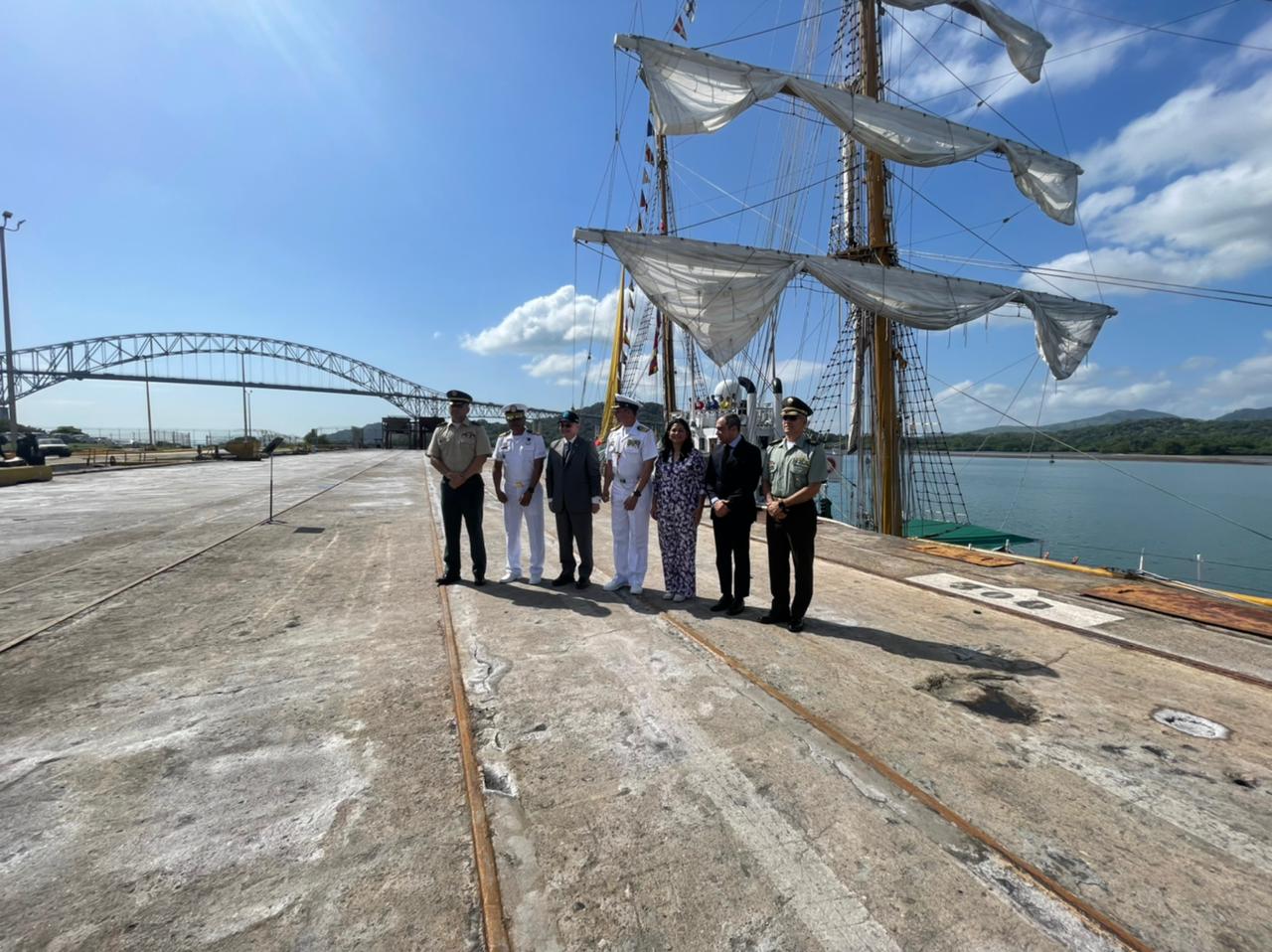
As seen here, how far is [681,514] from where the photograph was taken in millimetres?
5312

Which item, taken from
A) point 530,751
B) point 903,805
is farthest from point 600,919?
point 903,805

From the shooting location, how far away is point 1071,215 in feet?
58.5

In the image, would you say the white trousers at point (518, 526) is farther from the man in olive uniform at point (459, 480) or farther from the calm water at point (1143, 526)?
the calm water at point (1143, 526)

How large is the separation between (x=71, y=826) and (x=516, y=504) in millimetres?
4153

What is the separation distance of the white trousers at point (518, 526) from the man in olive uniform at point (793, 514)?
96.6 inches

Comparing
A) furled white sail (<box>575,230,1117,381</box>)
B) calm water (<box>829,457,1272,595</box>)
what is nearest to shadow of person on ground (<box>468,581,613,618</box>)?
furled white sail (<box>575,230,1117,381</box>)

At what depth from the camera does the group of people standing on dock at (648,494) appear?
15.1 feet

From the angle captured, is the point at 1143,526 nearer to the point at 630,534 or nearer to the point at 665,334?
the point at 665,334

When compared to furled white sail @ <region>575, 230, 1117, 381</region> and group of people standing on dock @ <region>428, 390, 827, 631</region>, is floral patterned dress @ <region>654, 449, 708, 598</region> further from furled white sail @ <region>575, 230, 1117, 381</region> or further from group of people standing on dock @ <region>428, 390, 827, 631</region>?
furled white sail @ <region>575, 230, 1117, 381</region>

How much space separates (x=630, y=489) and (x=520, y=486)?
3.99 ft


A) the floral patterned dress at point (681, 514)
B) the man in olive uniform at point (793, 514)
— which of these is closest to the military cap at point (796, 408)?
the man in olive uniform at point (793, 514)

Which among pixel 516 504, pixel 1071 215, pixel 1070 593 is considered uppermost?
pixel 1071 215

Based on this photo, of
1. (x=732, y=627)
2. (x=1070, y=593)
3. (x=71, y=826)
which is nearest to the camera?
(x=71, y=826)

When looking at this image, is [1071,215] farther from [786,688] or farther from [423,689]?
[423,689]
